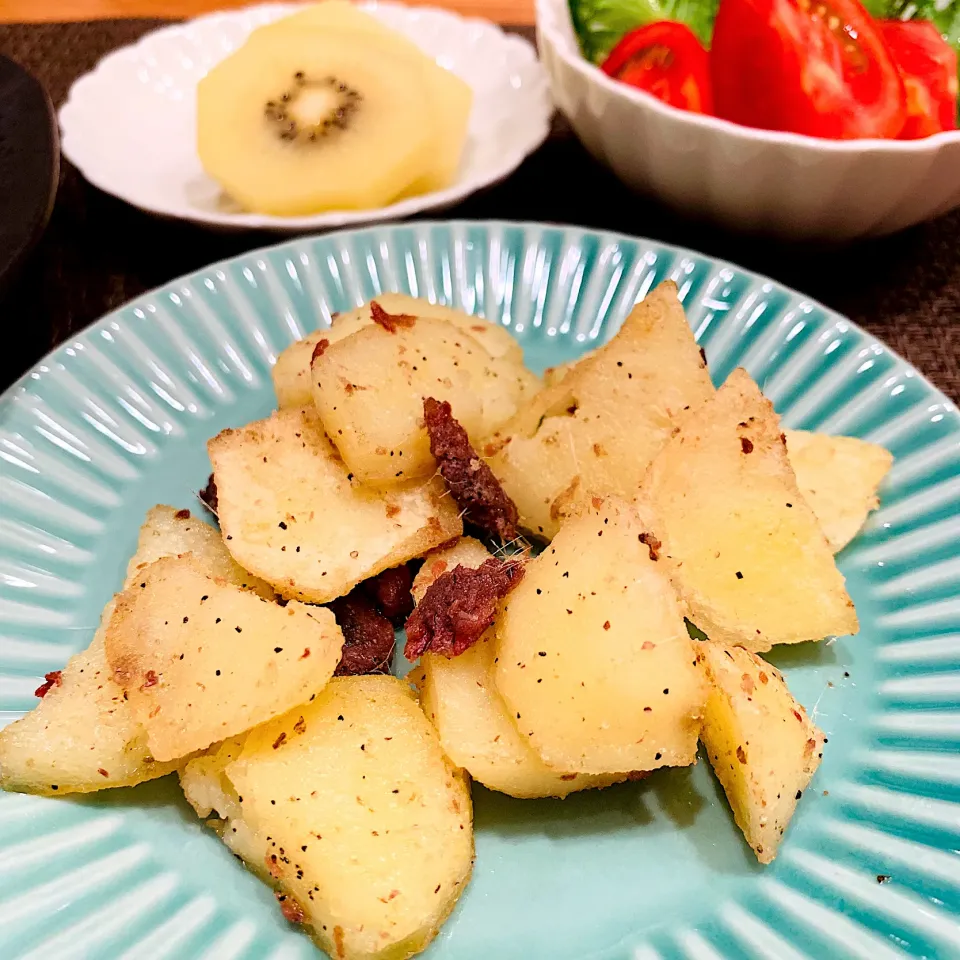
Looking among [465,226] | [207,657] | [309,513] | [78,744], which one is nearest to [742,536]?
[309,513]

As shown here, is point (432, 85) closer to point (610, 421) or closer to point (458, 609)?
point (610, 421)

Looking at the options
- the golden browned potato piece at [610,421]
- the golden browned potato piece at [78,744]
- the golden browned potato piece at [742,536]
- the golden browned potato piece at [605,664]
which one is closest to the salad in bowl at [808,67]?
the golden browned potato piece at [610,421]

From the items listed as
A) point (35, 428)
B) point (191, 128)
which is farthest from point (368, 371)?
point (191, 128)

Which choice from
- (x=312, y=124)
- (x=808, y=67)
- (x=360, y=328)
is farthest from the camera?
(x=312, y=124)

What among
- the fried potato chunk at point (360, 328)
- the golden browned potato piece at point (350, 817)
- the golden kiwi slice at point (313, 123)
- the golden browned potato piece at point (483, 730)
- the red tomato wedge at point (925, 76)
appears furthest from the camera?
the golden kiwi slice at point (313, 123)

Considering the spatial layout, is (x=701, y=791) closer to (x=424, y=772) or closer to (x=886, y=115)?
(x=424, y=772)

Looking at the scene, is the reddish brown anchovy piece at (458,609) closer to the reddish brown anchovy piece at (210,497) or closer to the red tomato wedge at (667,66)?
the reddish brown anchovy piece at (210,497)

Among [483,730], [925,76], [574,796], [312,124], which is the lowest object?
[574,796]
